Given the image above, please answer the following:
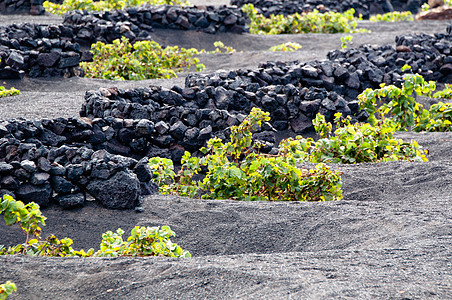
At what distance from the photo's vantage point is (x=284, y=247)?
394 centimetres

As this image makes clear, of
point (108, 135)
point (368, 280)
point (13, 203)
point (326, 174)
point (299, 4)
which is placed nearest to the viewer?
point (368, 280)

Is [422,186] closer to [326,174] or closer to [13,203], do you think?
[326,174]

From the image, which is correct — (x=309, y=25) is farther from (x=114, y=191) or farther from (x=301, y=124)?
(x=114, y=191)

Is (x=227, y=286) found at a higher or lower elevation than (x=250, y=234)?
higher

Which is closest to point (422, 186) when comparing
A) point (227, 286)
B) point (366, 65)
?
point (227, 286)

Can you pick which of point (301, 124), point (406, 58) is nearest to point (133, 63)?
point (301, 124)

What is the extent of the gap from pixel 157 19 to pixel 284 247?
35.1 ft

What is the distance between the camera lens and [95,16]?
12.5 m

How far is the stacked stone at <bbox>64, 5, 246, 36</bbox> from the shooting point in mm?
11930

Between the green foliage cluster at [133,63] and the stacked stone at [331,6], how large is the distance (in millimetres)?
7066

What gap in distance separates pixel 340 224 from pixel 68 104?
468 cm

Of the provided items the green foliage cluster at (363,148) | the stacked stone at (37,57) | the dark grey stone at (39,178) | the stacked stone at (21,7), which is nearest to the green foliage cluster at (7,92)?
the stacked stone at (37,57)

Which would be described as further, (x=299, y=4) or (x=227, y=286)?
(x=299, y=4)

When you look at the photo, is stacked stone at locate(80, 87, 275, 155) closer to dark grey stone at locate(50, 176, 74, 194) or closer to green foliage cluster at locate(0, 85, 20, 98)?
green foliage cluster at locate(0, 85, 20, 98)
